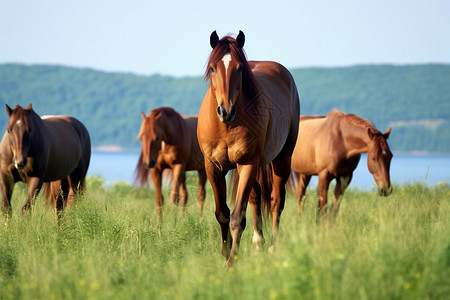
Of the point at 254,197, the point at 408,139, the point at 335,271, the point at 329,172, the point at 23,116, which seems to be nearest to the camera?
the point at 335,271

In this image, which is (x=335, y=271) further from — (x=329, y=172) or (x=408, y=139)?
(x=408, y=139)

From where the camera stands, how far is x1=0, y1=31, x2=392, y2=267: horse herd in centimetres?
496

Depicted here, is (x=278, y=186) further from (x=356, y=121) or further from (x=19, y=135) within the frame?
(x=19, y=135)

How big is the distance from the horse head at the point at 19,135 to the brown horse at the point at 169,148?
2.81m

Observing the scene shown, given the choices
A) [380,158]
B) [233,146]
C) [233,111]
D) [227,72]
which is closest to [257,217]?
[233,146]

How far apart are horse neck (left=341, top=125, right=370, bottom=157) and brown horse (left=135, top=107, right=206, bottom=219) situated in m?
3.33

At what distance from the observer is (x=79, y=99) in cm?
14400

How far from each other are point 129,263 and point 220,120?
1.63 meters

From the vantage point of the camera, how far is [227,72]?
473 cm

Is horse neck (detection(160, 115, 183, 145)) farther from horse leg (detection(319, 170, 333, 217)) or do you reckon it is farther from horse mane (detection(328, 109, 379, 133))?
horse mane (detection(328, 109, 379, 133))

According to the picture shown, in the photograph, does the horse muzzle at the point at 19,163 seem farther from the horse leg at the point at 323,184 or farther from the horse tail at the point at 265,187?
the horse leg at the point at 323,184

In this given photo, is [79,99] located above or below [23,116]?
below

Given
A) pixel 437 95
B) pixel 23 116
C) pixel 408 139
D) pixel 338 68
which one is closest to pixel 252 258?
pixel 23 116

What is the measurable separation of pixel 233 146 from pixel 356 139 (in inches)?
163
